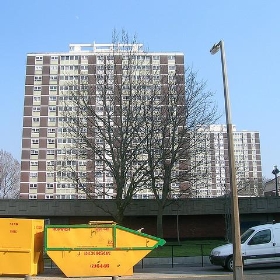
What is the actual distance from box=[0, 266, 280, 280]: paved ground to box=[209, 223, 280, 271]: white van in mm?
431

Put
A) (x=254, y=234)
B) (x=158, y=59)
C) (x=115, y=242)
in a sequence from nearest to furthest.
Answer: (x=115, y=242) → (x=254, y=234) → (x=158, y=59)

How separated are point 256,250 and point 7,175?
213 ft

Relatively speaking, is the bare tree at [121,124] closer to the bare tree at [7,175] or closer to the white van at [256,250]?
the white van at [256,250]

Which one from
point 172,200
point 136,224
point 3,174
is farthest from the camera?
point 3,174

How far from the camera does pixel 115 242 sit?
11.7 meters

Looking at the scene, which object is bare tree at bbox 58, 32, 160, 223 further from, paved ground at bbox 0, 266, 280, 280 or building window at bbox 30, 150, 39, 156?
building window at bbox 30, 150, 39, 156

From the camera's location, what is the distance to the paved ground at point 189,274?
14230 mm

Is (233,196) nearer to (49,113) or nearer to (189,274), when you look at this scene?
(189,274)

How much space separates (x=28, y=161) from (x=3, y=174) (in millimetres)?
19500

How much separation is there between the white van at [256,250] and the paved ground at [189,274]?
431 millimetres

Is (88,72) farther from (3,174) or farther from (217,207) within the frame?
(217,207)

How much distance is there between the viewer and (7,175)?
75.1 metres

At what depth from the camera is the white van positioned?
55.7ft

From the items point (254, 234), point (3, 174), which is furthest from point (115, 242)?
point (3, 174)
